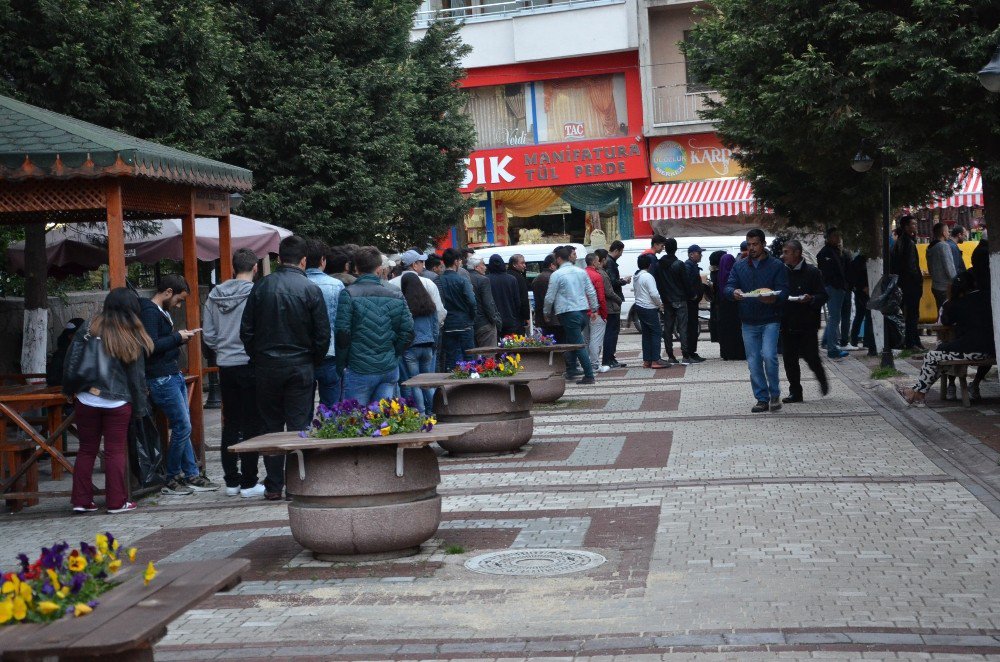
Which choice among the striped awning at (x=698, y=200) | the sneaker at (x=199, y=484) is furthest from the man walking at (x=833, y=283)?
the striped awning at (x=698, y=200)

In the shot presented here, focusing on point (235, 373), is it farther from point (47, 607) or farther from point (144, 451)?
point (47, 607)

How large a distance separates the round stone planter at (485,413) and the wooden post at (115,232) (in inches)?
123

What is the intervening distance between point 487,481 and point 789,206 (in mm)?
13330

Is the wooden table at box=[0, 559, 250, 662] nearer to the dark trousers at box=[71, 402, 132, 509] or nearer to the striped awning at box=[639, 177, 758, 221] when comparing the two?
the dark trousers at box=[71, 402, 132, 509]

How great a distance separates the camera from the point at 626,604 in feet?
21.4

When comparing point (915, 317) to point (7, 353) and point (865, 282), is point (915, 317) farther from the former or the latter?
point (7, 353)

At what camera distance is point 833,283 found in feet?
67.6

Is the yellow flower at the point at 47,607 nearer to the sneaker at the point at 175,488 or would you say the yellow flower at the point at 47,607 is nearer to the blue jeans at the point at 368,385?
the blue jeans at the point at 368,385

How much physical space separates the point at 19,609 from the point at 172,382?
658cm

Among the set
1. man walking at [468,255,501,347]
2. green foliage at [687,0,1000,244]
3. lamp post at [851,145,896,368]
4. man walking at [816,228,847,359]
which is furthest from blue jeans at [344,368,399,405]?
man walking at [816,228,847,359]

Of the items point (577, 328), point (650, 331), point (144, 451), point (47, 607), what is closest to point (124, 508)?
point (144, 451)

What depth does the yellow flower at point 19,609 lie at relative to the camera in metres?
4.28

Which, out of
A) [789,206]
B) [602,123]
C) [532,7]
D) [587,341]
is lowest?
[587,341]

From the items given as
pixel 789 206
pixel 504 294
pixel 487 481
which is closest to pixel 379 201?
pixel 504 294
